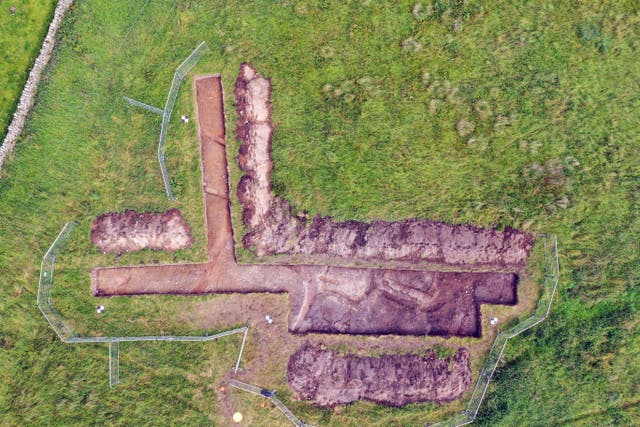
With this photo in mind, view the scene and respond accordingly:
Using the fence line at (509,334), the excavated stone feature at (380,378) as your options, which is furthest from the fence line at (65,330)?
the fence line at (509,334)

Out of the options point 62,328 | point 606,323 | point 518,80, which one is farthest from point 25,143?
point 606,323

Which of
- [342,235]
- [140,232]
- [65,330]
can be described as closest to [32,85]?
[140,232]

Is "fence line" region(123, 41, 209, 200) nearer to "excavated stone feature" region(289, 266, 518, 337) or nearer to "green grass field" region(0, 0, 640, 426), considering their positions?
"green grass field" region(0, 0, 640, 426)

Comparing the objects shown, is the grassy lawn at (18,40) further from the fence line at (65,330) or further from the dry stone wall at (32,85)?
the fence line at (65,330)

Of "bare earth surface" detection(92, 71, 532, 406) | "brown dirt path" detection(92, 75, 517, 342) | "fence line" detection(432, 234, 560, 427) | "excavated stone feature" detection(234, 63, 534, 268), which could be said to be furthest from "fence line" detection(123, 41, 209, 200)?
"fence line" detection(432, 234, 560, 427)

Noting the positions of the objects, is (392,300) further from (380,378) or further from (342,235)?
(342,235)

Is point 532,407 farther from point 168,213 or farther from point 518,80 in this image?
point 168,213
